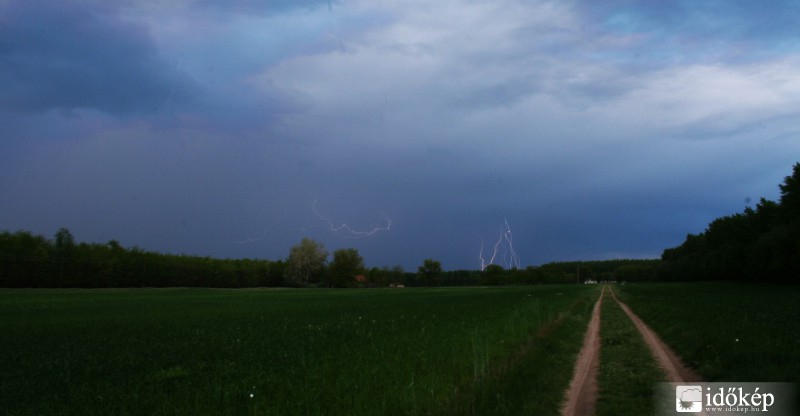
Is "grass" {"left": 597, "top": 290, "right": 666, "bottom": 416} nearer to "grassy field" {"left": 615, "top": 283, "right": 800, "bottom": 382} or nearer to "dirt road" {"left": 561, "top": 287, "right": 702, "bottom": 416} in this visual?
"dirt road" {"left": 561, "top": 287, "right": 702, "bottom": 416}

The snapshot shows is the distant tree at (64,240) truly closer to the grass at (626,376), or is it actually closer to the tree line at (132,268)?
the tree line at (132,268)

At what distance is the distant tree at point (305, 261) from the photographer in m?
179

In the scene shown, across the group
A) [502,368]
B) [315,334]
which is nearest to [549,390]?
[502,368]

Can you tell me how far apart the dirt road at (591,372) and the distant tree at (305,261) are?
16176 cm

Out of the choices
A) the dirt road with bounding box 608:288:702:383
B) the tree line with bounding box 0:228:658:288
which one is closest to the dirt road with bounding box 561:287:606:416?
the dirt road with bounding box 608:288:702:383

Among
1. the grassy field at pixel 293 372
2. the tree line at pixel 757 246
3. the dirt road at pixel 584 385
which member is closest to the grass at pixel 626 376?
the dirt road at pixel 584 385

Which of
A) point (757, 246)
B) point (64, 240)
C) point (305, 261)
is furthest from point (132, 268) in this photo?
point (757, 246)

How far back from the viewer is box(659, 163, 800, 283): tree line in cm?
8475

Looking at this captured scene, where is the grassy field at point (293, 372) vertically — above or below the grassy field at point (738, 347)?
below

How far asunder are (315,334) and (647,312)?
2406cm

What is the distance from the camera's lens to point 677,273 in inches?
7510

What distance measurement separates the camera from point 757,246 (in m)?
97.4

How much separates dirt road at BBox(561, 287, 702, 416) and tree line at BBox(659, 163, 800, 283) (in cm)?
7520

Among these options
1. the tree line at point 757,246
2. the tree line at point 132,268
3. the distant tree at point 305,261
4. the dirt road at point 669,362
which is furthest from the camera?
the distant tree at point 305,261
